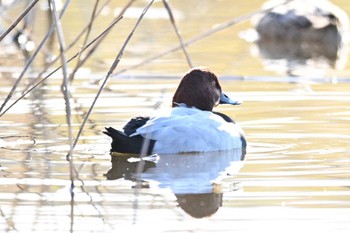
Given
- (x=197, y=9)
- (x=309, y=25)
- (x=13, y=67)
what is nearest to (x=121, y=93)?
(x=13, y=67)

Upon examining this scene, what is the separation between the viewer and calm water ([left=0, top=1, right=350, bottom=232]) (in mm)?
5703

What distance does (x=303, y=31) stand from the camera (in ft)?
50.3

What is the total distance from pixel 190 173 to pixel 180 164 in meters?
0.37

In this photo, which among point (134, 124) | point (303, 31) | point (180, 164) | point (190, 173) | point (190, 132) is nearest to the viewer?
point (190, 173)

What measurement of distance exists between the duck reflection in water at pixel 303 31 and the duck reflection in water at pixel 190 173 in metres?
5.89

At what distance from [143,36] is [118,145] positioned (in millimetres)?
7500

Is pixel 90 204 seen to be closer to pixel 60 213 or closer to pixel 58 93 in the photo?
pixel 60 213

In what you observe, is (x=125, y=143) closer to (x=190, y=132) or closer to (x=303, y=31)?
(x=190, y=132)

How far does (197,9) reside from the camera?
18031mm

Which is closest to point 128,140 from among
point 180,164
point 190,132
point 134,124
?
point 134,124

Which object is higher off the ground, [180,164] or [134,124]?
[134,124]

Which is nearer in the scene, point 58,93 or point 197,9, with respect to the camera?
point 58,93

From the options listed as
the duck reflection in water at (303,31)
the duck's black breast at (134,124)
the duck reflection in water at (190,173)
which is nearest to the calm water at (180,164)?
the duck reflection in water at (190,173)

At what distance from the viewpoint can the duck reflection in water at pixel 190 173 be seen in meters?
6.15
